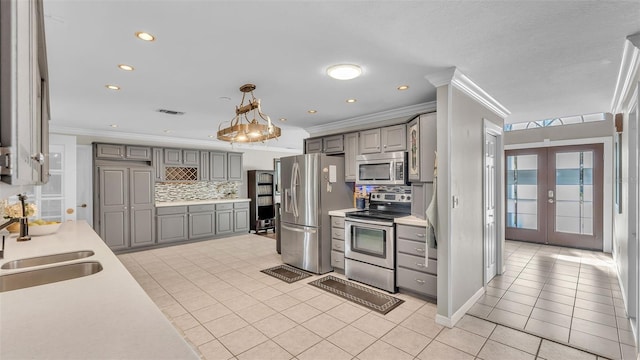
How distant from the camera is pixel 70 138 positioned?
511 centimetres

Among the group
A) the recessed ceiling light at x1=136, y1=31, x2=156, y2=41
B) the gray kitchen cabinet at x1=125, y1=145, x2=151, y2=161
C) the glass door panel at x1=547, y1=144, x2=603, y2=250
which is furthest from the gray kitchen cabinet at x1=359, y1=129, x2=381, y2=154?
the gray kitchen cabinet at x1=125, y1=145, x2=151, y2=161

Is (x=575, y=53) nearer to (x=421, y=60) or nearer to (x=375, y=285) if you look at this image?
(x=421, y=60)

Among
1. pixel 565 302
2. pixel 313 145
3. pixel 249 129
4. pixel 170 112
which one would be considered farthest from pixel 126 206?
pixel 565 302

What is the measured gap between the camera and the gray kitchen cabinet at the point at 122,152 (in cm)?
559

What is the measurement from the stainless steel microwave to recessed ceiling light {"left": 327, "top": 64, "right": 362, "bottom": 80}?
4.96ft

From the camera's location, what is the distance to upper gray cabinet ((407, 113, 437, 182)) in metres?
3.36

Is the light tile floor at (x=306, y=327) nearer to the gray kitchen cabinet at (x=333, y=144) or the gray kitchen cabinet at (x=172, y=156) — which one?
the gray kitchen cabinet at (x=333, y=144)

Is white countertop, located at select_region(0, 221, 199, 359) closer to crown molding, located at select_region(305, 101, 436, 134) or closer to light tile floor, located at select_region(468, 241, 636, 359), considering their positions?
light tile floor, located at select_region(468, 241, 636, 359)

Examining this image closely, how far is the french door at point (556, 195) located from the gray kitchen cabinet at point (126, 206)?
7471 mm

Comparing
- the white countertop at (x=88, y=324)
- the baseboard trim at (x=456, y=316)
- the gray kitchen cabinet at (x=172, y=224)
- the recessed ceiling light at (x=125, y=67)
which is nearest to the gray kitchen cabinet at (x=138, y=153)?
the gray kitchen cabinet at (x=172, y=224)

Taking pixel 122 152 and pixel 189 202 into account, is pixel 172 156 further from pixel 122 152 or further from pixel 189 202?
pixel 189 202

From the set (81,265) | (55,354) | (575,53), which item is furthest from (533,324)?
(81,265)

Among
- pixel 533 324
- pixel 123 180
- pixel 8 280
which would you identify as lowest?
pixel 533 324

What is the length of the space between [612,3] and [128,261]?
643cm
